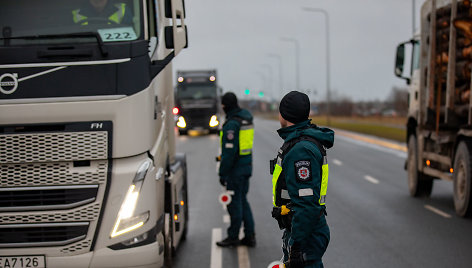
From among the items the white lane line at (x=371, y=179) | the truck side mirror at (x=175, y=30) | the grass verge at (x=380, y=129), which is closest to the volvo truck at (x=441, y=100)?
the white lane line at (x=371, y=179)

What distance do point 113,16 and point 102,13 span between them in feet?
0.36

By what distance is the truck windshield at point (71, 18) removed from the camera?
17.9 ft

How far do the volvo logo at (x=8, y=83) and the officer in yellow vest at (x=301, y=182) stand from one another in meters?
2.27

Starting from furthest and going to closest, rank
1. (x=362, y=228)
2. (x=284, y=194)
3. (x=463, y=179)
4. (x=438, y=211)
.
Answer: (x=438, y=211) → (x=463, y=179) → (x=362, y=228) → (x=284, y=194)

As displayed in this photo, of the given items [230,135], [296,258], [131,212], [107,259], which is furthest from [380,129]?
[296,258]

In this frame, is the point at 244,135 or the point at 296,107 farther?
the point at 244,135

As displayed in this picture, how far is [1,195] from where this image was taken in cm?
515

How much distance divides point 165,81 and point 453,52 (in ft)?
17.6

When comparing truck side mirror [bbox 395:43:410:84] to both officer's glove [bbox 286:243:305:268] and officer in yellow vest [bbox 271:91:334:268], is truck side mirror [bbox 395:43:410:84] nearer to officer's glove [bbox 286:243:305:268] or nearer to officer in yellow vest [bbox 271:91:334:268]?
officer in yellow vest [bbox 271:91:334:268]

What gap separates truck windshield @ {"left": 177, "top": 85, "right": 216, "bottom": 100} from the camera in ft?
121

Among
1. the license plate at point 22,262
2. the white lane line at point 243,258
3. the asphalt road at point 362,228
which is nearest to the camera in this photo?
the license plate at point 22,262

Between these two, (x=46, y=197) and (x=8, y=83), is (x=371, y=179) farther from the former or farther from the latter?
Answer: (x=8, y=83)

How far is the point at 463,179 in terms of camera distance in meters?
9.79

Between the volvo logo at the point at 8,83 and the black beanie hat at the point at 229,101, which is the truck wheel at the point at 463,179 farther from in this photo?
the volvo logo at the point at 8,83
